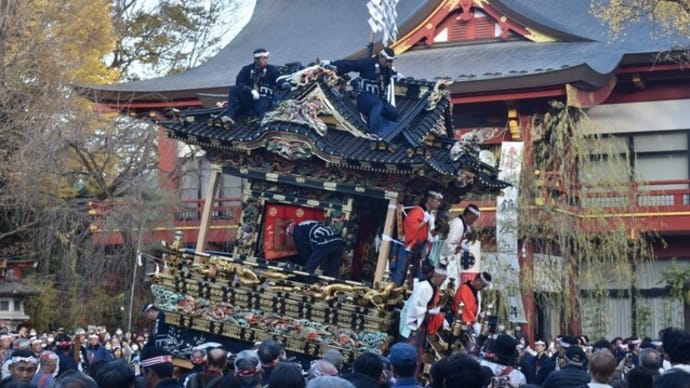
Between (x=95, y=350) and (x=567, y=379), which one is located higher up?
(x=567, y=379)

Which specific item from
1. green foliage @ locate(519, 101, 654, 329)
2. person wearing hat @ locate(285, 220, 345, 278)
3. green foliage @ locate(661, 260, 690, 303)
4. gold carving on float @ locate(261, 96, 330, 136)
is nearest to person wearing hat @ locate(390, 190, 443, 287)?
person wearing hat @ locate(285, 220, 345, 278)

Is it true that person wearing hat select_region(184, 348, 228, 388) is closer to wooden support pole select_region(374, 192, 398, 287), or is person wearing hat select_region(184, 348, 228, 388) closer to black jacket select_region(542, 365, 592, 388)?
black jacket select_region(542, 365, 592, 388)

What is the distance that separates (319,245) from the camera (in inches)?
587

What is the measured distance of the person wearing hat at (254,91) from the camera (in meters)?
15.4

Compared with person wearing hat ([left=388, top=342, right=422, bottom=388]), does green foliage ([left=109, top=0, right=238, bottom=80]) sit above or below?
above

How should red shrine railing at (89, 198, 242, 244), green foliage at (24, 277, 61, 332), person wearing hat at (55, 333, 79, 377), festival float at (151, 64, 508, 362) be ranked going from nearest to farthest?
person wearing hat at (55, 333, 79, 377), festival float at (151, 64, 508, 362), red shrine railing at (89, 198, 242, 244), green foliage at (24, 277, 61, 332)

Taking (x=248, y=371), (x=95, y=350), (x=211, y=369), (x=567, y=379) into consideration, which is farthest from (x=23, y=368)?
(x=95, y=350)

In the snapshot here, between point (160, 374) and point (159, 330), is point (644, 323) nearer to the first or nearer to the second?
point (159, 330)

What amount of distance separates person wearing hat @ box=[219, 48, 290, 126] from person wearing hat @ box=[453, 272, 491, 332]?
3130mm

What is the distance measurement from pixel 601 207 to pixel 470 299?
36.8 feet

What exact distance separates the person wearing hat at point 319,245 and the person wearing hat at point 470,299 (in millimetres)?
1447

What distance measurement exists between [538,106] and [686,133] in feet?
11.0

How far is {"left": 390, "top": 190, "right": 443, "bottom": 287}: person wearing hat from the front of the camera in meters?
14.3

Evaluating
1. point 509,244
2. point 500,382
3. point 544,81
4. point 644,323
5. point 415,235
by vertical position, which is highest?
point 544,81
